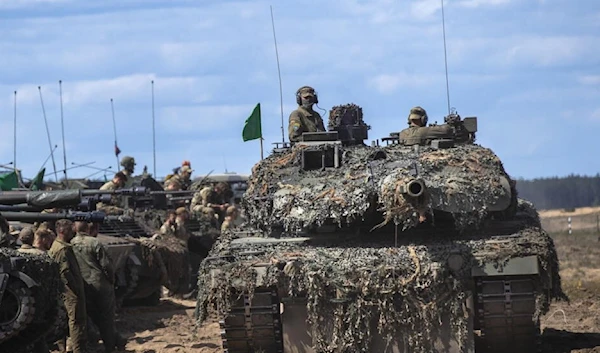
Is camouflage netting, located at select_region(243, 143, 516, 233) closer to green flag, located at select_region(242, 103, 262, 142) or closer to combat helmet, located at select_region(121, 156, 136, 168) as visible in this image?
green flag, located at select_region(242, 103, 262, 142)

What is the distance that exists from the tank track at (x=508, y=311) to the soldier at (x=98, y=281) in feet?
16.5

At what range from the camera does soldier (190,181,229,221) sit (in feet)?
76.0

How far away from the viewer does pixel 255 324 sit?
37.7 ft

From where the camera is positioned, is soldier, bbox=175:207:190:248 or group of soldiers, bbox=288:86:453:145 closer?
group of soldiers, bbox=288:86:453:145

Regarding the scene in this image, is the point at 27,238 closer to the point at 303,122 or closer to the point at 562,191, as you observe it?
the point at 303,122

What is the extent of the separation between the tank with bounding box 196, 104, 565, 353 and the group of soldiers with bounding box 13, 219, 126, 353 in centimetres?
206

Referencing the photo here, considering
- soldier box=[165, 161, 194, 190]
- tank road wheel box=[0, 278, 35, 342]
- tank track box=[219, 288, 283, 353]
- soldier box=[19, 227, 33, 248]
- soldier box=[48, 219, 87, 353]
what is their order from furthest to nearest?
soldier box=[165, 161, 194, 190] < soldier box=[19, 227, 33, 248] < soldier box=[48, 219, 87, 353] < tank road wheel box=[0, 278, 35, 342] < tank track box=[219, 288, 283, 353]

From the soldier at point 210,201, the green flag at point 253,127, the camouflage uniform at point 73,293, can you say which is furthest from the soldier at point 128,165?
the camouflage uniform at point 73,293

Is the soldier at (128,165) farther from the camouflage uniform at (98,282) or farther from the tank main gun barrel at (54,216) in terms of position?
the tank main gun barrel at (54,216)

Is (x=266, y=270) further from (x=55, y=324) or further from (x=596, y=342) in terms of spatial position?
(x=596, y=342)

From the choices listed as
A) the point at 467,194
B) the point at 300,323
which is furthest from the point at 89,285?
the point at 467,194

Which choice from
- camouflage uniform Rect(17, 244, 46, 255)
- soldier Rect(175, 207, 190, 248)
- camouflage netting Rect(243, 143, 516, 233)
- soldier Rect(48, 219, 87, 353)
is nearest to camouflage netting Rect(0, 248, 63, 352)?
camouflage uniform Rect(17, 244, 46, 255)

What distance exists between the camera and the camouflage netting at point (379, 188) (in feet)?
38.0

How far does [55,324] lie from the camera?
41.7 ft
